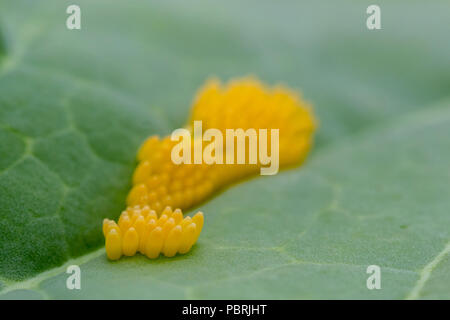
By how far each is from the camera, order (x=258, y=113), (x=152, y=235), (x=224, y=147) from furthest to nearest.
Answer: (x=258, y=113)
(x=224, y=147)
(x=152, y=235)

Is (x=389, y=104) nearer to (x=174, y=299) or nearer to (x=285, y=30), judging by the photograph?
(x=285, y=30)

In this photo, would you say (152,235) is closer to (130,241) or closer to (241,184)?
(130,241)

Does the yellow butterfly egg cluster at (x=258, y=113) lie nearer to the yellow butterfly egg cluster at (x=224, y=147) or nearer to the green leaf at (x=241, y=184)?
the yellow butterfly egg cluster at (x=224, y=147)

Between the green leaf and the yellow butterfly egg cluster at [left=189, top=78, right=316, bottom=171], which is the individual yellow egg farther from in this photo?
the yellow butterfly egg cluster at [left=189, top=78, right=316, bottom=171]

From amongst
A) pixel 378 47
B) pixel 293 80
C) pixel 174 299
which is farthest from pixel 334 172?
pixel 378 47

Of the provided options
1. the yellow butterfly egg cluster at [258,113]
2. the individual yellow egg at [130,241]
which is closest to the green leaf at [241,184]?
the individual yellow egg at [130,241]

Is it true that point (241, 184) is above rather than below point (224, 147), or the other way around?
below

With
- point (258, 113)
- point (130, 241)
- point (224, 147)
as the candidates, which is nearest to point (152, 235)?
point (130, 241)
